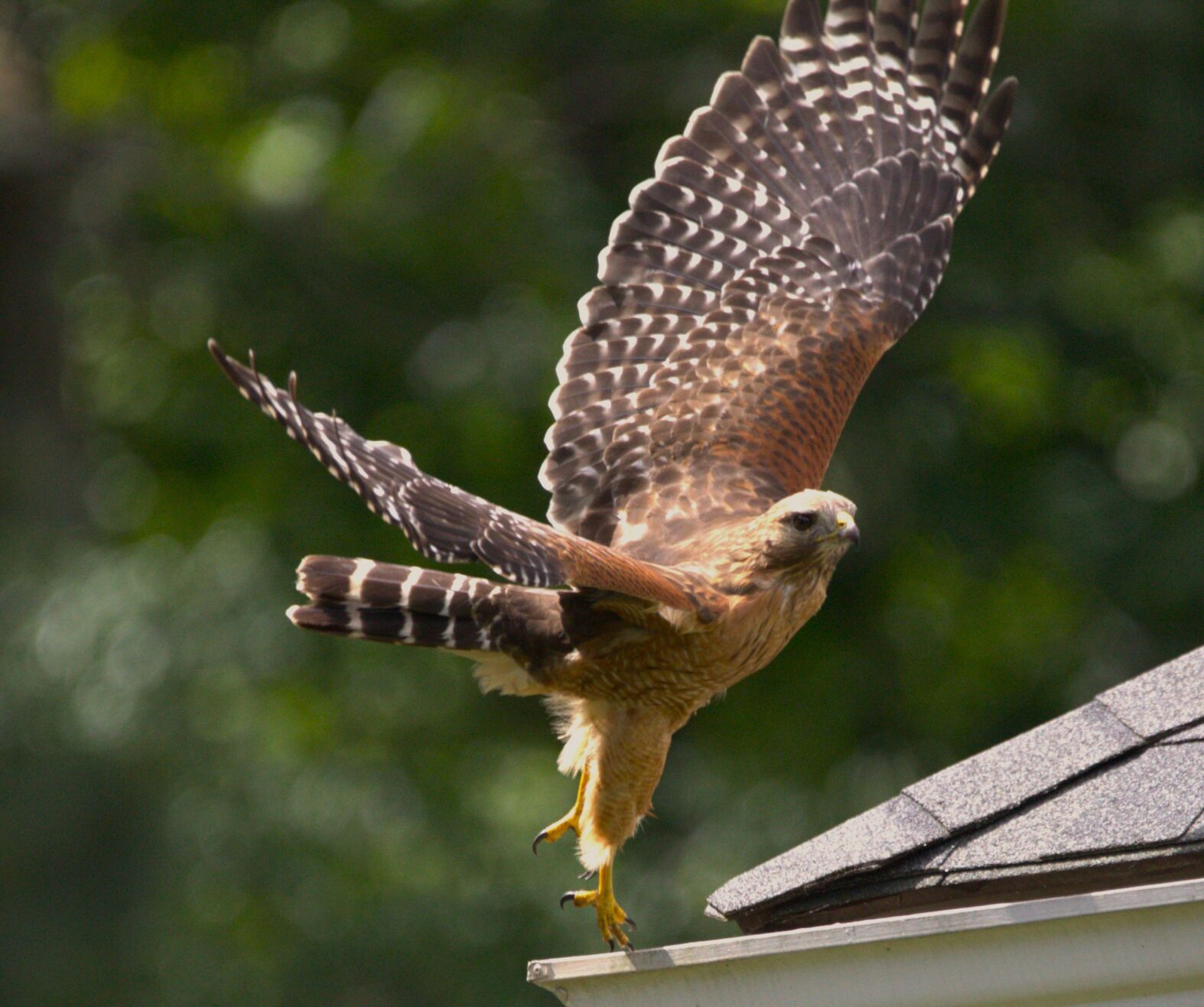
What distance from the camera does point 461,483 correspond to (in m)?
10.4

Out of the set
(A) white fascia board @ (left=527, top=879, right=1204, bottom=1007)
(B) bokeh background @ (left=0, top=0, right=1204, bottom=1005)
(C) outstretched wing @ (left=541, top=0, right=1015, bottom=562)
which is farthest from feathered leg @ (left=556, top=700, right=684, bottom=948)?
(B) bokeh background @ (left=0, top=0, right=1204, bottom=1005)

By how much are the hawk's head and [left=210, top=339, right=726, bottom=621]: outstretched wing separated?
348 millimetres

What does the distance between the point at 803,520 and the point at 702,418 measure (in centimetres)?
84

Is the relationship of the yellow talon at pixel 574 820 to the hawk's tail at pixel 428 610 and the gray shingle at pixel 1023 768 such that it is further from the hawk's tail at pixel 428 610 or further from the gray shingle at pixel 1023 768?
the gray shingle at pixel 1023 768

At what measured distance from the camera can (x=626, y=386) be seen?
4.82 metres

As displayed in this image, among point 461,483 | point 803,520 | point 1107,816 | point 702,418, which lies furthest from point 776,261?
point 461,483

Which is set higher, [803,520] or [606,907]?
[803,520]

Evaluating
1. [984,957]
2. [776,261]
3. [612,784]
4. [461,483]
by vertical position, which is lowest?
[461,483]

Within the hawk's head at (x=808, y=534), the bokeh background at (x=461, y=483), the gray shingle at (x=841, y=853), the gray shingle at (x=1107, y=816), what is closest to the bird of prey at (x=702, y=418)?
the hawk's head at (x=808, y=534)

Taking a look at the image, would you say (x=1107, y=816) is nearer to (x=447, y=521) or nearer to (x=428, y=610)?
(x=447, y=521)

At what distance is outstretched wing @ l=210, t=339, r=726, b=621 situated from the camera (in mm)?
3291

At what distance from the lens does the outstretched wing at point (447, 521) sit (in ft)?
10.8

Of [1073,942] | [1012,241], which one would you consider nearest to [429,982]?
[1012,241]

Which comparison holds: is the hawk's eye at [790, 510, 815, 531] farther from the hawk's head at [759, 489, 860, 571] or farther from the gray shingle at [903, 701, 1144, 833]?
the gray shingle at [903, 701, 1144, 833]
